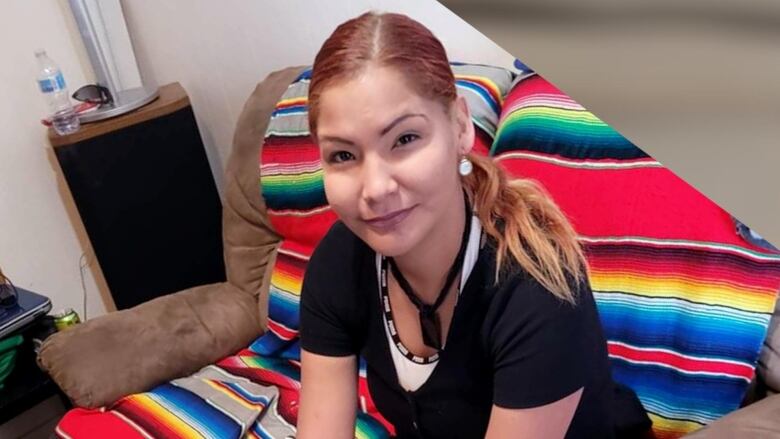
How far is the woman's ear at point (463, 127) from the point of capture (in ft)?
3.20

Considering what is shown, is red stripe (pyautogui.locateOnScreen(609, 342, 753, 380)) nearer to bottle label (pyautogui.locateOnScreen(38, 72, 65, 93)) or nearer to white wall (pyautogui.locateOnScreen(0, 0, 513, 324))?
white wall (pyautogui.locateOnScreen(0, 0, 513, 324))

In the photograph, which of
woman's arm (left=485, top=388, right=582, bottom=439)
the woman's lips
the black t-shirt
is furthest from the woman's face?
woman's arm (left=485, top=388, right=582, bottom=439)

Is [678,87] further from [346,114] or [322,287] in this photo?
[322,287]

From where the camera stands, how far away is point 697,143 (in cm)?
10

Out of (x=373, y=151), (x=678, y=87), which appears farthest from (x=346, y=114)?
(x=678, y=87)

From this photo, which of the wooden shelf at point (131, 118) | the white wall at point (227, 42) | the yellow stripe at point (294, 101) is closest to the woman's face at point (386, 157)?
the white wall at point (227, 42)

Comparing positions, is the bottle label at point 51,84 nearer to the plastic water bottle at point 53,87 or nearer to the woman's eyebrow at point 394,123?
the plastic water bottle at point 53,87

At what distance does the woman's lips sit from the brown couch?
953mm

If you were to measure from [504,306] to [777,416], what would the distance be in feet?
1.24

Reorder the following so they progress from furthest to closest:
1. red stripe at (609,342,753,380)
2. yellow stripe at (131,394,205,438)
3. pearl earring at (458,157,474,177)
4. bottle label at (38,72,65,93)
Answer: bottle label at (38,72,65,93), yellow stripe at (131,394,205,438), red stripe at (609,342,753,380), pearl earring at (458,157,474,177)

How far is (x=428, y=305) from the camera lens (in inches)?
41.3

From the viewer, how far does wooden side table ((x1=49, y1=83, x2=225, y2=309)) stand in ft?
6.81

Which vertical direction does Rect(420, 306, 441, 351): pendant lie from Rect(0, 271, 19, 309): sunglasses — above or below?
above

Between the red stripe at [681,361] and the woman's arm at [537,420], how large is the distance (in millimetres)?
303
